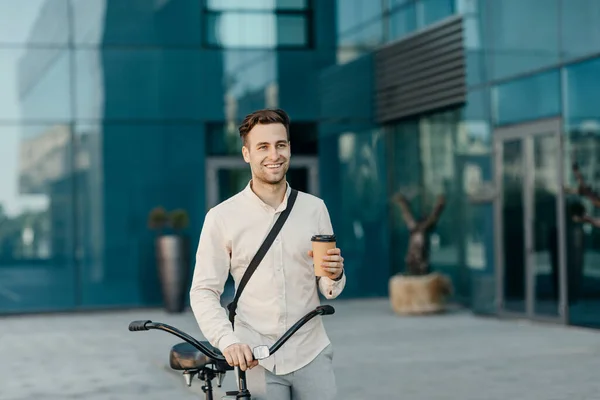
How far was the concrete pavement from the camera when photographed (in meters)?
9.19

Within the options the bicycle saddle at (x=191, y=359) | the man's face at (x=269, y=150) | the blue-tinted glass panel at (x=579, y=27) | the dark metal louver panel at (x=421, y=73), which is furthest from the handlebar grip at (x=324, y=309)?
the dark metal louver panel at (x=421, y=73)

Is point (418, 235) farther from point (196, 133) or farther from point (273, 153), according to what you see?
point (273, 153)

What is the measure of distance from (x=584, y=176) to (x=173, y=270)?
6.81 m

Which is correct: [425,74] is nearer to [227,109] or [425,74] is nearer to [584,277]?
[227,109]

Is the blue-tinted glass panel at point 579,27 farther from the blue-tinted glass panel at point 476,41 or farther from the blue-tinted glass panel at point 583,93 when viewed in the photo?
the blue-tinted glass panel at point 476,41

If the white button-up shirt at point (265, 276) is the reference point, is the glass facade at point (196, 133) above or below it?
above

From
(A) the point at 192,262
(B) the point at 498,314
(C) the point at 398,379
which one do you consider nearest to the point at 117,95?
(A) the point at 192,262

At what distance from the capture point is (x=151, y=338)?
14117 millimetres

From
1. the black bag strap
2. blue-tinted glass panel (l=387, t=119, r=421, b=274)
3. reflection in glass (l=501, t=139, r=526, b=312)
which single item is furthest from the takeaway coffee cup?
blue-tinted glass panel (l=387, t=119, r=421, b=274)

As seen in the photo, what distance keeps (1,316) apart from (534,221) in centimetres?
855

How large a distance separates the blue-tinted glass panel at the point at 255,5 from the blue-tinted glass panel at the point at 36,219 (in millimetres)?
3290

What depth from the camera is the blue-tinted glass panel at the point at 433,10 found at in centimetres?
1633

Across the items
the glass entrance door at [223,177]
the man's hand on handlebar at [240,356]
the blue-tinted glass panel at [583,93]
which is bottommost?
the man's hand on handlebar at [240,356]

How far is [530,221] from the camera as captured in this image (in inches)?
569
